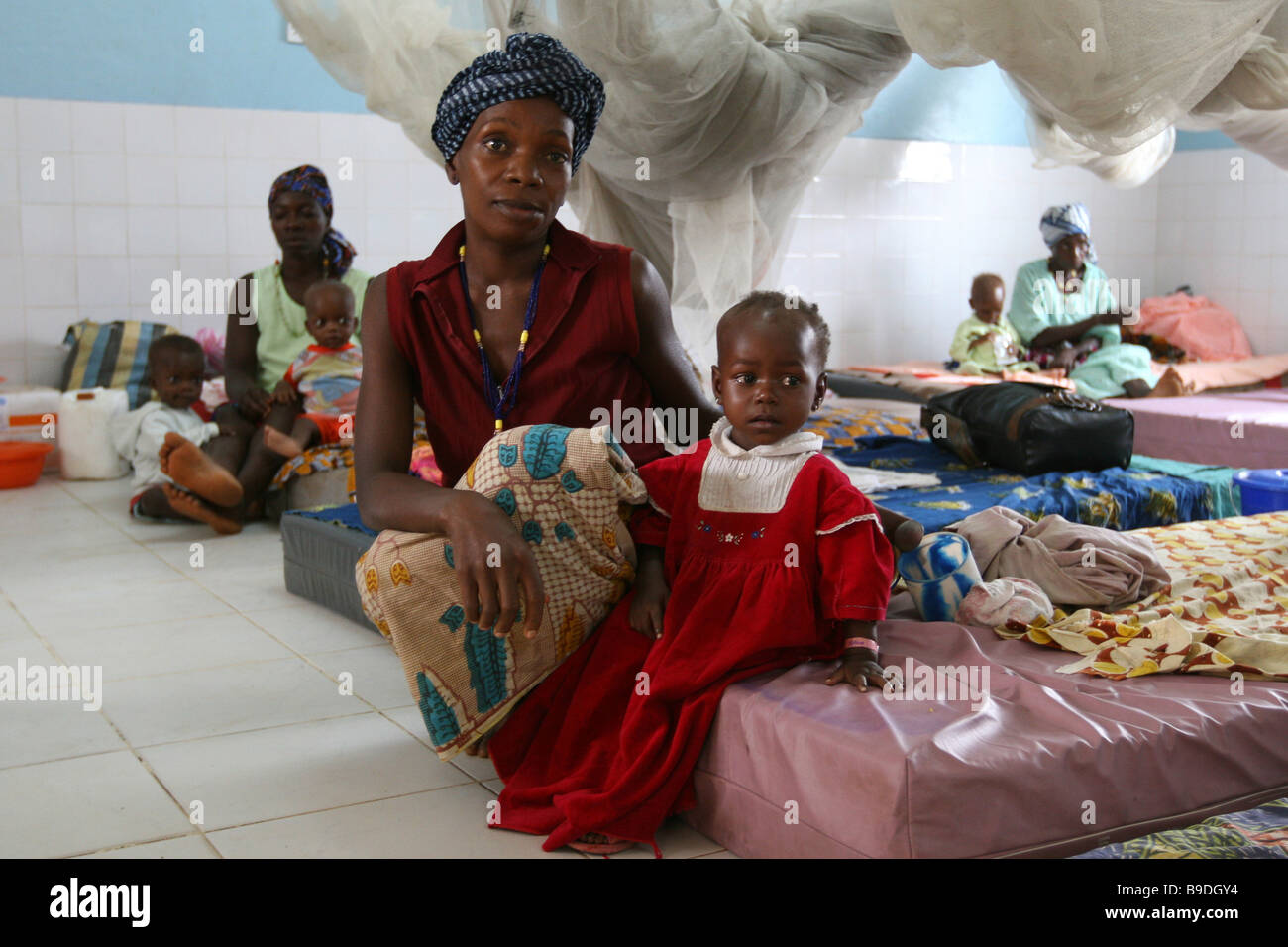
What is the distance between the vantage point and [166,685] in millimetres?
2861

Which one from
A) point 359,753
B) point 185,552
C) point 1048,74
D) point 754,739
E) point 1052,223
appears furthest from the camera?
point 1052,223

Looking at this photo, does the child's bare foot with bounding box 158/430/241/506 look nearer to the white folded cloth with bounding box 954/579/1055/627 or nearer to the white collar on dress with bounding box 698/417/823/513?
the white collar on dress with bounding box 698/417/823/513

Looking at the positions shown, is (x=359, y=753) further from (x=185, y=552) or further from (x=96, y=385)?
(x=96, y=385)

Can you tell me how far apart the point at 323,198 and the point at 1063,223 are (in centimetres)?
407

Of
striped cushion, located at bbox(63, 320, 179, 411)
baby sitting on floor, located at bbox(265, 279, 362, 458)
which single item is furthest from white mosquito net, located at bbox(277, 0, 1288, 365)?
striped cushion, located at bbox(63, 320, 179, 411)

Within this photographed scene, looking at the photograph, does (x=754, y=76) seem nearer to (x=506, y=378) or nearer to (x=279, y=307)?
(x=506, y=378)

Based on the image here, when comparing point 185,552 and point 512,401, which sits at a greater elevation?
point 512,401

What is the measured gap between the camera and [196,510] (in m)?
4.52

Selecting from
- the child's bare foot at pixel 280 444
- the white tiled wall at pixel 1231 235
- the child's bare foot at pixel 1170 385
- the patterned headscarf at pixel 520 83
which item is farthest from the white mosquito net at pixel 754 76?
the white tiled wall at pixel 1231 235

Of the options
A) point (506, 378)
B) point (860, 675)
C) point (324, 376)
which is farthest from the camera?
point (324, 376)

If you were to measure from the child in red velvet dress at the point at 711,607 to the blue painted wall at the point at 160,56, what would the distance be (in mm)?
4082

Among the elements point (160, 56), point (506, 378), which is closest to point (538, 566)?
point (506, 378)

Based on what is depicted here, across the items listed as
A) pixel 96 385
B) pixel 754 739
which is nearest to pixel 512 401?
pixel 754 739
